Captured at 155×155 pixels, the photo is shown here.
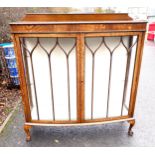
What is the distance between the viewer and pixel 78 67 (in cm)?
156

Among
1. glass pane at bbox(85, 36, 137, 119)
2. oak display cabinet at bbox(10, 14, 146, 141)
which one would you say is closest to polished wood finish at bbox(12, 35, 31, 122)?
oak display cabinet at bbox(10, 14, 146, 141)

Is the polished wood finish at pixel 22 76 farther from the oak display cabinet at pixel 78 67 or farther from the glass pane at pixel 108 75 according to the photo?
the glass pane at pixel 108 75

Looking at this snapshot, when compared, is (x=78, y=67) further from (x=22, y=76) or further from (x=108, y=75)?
(x=22, y=76)

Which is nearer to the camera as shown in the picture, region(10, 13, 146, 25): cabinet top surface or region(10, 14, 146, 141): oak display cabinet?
region(10, 14, 146, 141): oak display cabinet

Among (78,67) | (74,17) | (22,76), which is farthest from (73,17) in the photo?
(22,76)

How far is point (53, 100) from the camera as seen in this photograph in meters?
1.76

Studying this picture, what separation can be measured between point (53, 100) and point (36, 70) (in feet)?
1.13

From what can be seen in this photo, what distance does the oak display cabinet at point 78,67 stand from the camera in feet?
4.68

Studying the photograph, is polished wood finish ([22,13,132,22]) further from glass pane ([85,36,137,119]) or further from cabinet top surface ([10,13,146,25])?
glass pane ([85,36,137,119])

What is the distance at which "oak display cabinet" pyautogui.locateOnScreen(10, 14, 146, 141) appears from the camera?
1427mm
